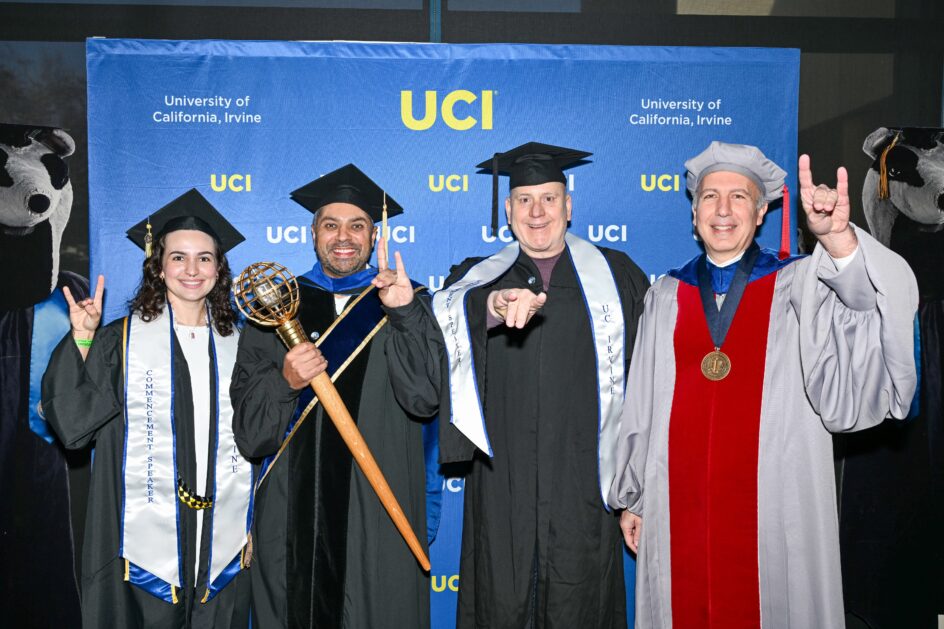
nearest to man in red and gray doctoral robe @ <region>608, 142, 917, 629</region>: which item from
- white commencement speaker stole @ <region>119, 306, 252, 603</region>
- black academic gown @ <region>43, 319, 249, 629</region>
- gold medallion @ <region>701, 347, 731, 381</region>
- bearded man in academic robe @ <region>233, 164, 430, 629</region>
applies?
gold medallion @ <region>701, 347, 731, 381</region>

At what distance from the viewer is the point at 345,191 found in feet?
10.7

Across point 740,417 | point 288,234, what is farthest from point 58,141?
point 740,417

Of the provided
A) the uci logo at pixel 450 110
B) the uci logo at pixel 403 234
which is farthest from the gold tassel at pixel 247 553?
the uci logo at pixel 450 110

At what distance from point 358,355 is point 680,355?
1.38m

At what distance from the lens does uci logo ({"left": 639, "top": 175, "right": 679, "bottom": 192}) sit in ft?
12.7

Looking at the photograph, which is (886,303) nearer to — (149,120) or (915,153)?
(915,153)

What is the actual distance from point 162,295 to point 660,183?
2.66 metres

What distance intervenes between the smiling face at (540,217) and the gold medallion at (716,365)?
0.84 m

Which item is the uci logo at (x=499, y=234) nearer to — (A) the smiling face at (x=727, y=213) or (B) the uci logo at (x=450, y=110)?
(B) the uci logo at (x=450, y=110)

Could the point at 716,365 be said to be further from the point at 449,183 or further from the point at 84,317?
the point at 84,317

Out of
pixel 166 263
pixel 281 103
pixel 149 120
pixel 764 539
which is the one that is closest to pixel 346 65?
pixel 281 103

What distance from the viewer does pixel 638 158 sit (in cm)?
388

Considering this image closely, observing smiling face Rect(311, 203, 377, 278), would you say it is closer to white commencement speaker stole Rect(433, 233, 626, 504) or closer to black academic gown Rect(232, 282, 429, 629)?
black academic gown Rect(232, 282, 429, 629)

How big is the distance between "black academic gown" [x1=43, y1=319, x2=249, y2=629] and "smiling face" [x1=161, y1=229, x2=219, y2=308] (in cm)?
27
